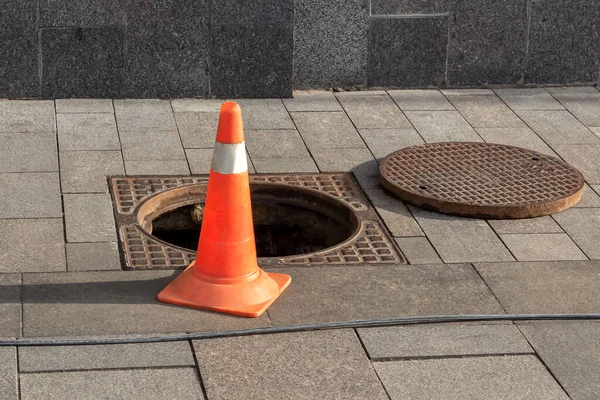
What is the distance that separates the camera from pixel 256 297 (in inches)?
183

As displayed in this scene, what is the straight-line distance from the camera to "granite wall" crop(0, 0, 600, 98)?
7.05m

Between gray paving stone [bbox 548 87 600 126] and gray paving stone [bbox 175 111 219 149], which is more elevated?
gray paving stone [bbox 175 111 219 149]

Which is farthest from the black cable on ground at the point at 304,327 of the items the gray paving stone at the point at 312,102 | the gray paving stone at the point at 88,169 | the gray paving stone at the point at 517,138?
the gray paving stone at the point at 312,102

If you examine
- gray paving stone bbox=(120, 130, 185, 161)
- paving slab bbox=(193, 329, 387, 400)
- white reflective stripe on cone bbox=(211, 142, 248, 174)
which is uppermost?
white reflective stripe on cone bbox=(211, 142, 248, 174)

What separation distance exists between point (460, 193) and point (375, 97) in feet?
5.80

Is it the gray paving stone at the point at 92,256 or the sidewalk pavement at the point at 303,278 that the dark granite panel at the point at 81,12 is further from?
the gray paving stone at the point at 92,256

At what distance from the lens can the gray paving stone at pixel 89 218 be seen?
5250 millimetres

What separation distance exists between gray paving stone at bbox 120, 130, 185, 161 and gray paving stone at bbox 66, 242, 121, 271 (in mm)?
1164

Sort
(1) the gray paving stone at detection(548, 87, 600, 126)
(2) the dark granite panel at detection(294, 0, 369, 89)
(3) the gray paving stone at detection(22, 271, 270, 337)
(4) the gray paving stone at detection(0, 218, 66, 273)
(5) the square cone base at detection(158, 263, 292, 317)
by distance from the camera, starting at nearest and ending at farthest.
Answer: (3) the gray paving stone at detection(22, 271, 270, 337) → (5) the square cone base at detection(158, 263, 292, 317) → (4) the gray paving stone at detection(0, 218, 66, 273) → (1) the gray paving stone at detection(548, 87, 600, 126) → (2) the dark granite panel at detection(294, 0, 369, 89)

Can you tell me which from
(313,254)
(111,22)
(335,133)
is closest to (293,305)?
(313,254)

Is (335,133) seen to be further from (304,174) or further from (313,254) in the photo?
(313,254)

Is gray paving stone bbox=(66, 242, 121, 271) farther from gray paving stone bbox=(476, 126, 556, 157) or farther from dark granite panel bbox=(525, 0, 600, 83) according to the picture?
dark granite panel bbox=(525, 0, 600, 83)

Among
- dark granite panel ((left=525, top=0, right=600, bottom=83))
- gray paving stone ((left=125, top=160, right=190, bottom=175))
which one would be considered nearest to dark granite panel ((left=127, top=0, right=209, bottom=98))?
gray paving stone ((left=125, top=160, right=190, bottom=175))

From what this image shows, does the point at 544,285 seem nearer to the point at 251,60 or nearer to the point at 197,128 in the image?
the point at 197,128
